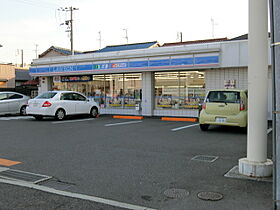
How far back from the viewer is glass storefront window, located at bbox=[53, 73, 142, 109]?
18844mm

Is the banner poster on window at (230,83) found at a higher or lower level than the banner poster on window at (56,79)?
lower

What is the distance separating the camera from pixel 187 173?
5523mm

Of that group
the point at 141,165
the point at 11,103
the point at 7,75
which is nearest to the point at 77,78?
the point at 11,103

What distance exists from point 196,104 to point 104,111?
659 centimetres

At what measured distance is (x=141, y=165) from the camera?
6094 mm

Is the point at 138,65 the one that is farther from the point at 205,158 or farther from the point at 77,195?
the point at 77,195

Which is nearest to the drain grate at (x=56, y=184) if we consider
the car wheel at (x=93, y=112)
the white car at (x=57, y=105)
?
the white car at (x=57, y=105)

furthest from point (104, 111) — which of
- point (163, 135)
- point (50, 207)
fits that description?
point (50, 207)

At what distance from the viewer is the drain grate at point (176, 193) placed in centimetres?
437

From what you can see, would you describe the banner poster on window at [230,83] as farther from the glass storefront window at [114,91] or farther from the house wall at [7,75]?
the house wall at [7,75]

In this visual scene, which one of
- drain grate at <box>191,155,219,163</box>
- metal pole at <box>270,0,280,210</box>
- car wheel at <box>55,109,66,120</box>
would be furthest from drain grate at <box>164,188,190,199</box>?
car wheel at <box>55,109,66,120</box>

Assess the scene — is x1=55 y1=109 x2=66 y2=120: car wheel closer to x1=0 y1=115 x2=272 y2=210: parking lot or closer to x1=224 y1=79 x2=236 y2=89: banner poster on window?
x1=0 y1=115 x2=272 y2=210: parking lot

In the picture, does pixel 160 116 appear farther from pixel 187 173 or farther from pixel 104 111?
pixel 187 173

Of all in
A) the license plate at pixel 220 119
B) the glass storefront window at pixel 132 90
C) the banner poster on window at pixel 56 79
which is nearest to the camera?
the license plate at pixel 220 119
